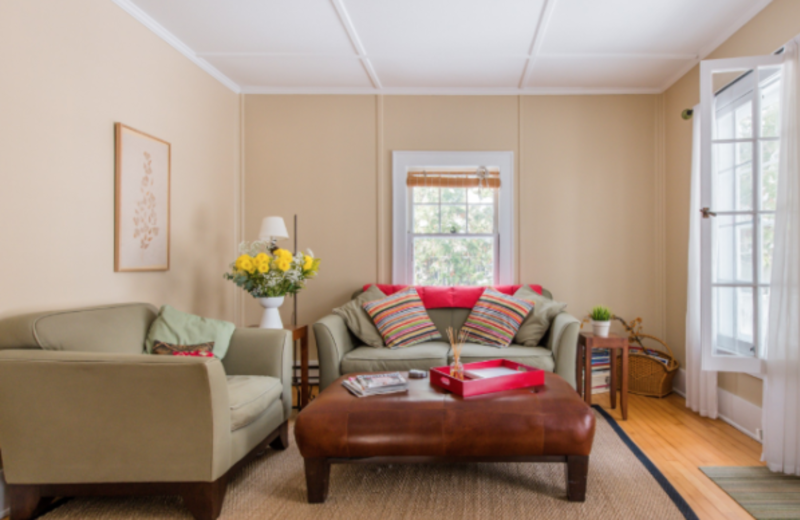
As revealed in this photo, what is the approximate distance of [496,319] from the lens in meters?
3.66

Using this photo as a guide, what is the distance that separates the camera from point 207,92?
13.1 feet

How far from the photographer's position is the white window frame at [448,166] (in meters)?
4.43

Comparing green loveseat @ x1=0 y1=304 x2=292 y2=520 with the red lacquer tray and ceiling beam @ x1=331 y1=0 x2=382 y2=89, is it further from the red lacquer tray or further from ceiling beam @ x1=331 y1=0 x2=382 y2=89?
ceiling beam @ x1=331 y1=0 x2=382 y2=89

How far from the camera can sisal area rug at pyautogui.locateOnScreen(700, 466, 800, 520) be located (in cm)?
214

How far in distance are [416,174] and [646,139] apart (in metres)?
2.04

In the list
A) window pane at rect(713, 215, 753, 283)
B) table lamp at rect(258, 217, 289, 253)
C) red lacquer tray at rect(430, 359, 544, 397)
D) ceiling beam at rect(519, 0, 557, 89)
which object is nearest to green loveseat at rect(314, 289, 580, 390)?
red lacquer tray at rect(430, 359, 544, 397)

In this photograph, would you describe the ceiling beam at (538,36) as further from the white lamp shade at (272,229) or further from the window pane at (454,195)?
the white lamp shade at (272,229)

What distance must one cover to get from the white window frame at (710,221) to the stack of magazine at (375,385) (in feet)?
5.76

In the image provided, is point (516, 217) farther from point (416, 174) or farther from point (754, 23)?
point (754, 23)

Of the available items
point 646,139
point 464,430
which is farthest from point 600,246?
point 464,430

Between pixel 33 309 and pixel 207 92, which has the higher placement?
pixel 207 92

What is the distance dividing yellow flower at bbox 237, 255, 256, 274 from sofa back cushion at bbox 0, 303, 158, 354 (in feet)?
2.16

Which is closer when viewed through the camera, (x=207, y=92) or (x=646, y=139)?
(x=207, y=92)

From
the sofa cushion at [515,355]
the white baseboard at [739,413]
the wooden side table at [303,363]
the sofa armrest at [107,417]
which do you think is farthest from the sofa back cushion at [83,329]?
the white baseboard at [739,413]
